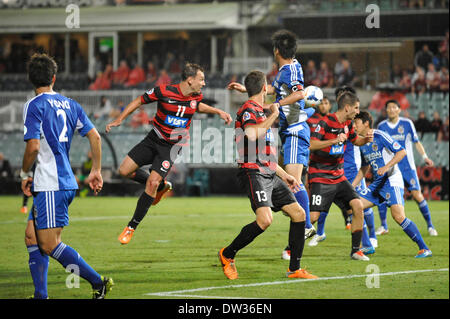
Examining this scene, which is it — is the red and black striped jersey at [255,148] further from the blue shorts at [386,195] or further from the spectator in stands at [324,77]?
the spectator in stands at [324,77]

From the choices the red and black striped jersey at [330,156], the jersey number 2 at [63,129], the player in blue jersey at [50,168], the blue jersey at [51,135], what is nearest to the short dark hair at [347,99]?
the red and black striped jersey at [330,156]

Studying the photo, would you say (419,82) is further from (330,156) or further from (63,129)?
(63,129)

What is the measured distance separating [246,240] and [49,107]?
283 cm

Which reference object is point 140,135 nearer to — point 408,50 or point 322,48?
point 322,48

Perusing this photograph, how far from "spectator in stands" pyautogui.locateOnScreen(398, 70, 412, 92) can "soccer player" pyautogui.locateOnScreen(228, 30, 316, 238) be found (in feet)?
50.7

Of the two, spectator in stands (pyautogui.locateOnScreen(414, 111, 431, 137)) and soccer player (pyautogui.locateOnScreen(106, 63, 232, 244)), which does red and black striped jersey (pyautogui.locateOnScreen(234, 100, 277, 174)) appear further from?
spectator in stands (pyautogui.locateOnScreen(414, 111, 431, 137))

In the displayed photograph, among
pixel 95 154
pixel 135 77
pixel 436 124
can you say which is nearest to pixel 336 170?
pixel 95 154

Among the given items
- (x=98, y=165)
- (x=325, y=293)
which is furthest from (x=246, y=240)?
(x=98, y=165)

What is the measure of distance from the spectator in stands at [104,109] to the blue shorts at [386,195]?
18220 millimetres

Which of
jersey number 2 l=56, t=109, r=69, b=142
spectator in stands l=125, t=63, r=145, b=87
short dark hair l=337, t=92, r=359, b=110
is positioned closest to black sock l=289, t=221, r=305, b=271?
short dark hair l=337, t=92, r=359, b=110

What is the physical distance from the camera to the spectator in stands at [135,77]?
30.1 meters

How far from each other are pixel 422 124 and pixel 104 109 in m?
11.7

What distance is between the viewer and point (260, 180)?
8.23 metres

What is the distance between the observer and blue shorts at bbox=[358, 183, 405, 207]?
10758 mm
